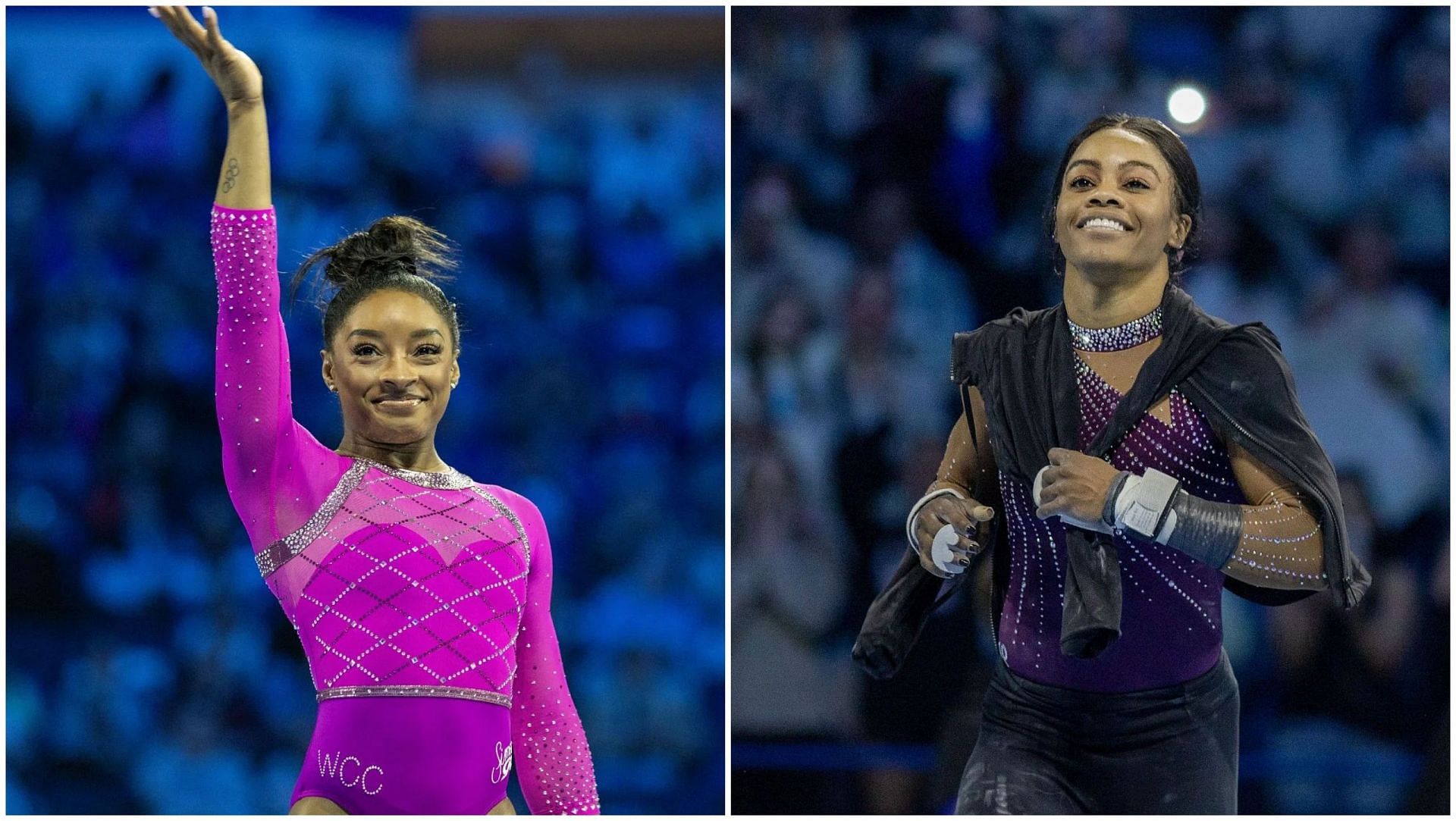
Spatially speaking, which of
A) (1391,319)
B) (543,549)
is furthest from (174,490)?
(1391,319)

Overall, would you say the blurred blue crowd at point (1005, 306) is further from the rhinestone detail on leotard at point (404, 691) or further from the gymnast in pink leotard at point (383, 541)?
the rhinestone detail on leotard at point (404, 691)

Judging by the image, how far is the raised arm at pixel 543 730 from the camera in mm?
3164

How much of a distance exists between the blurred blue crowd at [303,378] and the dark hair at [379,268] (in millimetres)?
1190

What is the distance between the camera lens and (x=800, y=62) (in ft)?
16.1

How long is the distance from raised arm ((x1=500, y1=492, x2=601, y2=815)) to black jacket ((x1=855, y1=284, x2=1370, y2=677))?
62cm

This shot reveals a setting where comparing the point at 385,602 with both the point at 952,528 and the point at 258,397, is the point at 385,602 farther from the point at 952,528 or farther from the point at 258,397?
the point at 952,528

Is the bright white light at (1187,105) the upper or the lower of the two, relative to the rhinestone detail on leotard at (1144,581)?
upper

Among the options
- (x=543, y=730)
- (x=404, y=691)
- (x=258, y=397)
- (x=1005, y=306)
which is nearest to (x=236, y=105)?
(x=258, y=397)

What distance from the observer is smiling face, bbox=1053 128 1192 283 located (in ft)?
9.40

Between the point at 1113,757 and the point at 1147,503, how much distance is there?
483mm

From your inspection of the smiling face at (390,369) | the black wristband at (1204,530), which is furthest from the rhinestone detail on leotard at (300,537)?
the black wristband at (1204,530)

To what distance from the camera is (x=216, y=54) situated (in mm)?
2834

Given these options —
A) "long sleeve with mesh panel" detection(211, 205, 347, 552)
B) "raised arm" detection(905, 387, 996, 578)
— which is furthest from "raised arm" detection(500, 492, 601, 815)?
"raised arm" detection(905, 387, 996, 578)

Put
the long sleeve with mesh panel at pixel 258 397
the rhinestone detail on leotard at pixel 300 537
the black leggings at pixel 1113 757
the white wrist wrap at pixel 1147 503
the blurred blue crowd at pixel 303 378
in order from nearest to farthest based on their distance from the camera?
1. the white wrist wrap at pixel 1147 503
2. the black leggings at pixel 1113 757
3. the long sleeve with mesh panel at pixel 258 397
4. the rhinestone detail on leotard at pixel 300 537
5. the blurred blue crowd at pixel 303 378
